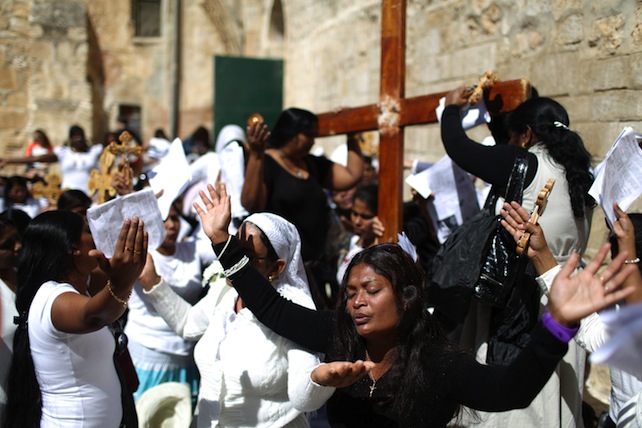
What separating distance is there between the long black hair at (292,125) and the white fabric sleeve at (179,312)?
4.28 ft

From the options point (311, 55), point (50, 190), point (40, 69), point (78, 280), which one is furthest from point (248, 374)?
point (40, 69)

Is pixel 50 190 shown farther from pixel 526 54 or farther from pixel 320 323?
pixel 526 54

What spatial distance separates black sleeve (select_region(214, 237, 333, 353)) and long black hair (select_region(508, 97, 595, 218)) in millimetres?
1108

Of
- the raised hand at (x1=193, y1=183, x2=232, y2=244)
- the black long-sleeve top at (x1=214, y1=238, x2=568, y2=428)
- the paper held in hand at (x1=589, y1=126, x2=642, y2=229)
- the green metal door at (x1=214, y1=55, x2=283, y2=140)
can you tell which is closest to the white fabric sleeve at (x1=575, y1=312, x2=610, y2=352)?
the paper held in hand at (x1=589, y1=126, x2=642, y2=229)

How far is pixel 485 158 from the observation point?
9.14 feet

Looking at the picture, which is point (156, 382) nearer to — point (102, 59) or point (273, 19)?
point (273, 19)

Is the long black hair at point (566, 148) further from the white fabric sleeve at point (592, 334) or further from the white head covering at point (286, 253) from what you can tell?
the white head covering at point (286, 253)

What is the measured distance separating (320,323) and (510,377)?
0.85 m

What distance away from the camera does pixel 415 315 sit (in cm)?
223

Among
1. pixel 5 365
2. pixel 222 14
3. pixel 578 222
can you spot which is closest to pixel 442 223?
pixel 578 222

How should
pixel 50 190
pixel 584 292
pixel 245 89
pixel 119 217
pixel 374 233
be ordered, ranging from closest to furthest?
pixel 584 292 < pixel 119 217 < pixel 374 233 < pixel 50 190 < pixel 245 89

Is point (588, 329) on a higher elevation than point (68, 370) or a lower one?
higher

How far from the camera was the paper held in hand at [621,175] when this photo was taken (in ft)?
7.50

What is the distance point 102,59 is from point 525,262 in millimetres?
13408
